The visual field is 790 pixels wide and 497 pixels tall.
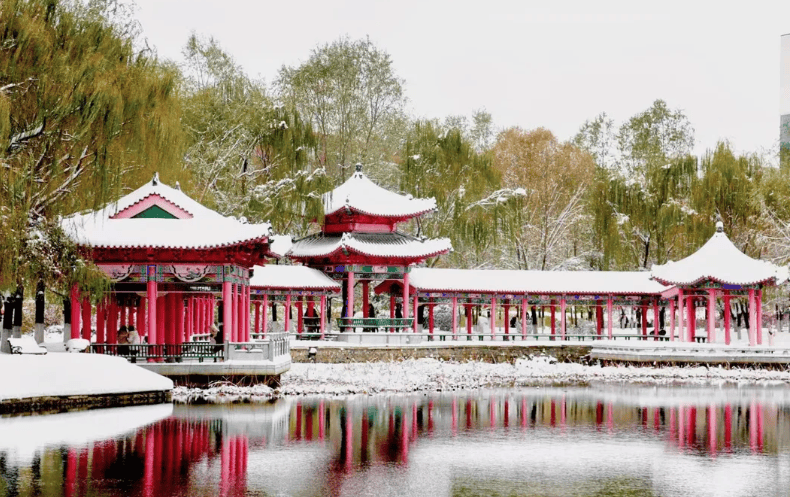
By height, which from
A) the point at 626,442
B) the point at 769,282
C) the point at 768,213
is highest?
the point at 768,213

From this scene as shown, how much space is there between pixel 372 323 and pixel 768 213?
1665 cm

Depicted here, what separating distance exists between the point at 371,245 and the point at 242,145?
21.4 ft

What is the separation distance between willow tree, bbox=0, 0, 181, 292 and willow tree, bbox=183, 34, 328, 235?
1364cm

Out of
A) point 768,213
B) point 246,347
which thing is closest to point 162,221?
point 246,347

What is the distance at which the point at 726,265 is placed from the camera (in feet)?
120

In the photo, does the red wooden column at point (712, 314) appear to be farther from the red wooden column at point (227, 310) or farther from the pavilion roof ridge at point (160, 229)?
the red wooden column at point (227, 310)

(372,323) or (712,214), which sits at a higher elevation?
(712,214)

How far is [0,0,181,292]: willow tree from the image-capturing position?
61.1 ft

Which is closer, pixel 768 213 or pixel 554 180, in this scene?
pixel 768 213

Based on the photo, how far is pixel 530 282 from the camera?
3919 cm

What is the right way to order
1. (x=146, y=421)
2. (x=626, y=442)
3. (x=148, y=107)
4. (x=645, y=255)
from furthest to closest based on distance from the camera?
(x=645, y=255) → (x=148, y=107) → (x=146, y=421) → (x=626, y=442)

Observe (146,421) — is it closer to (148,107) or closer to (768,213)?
(148,107)

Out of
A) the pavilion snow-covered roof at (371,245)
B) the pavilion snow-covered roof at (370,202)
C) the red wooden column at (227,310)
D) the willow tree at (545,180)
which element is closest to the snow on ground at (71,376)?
the red wooden column at (227,310)

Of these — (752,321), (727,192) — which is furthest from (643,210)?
(752,321)
